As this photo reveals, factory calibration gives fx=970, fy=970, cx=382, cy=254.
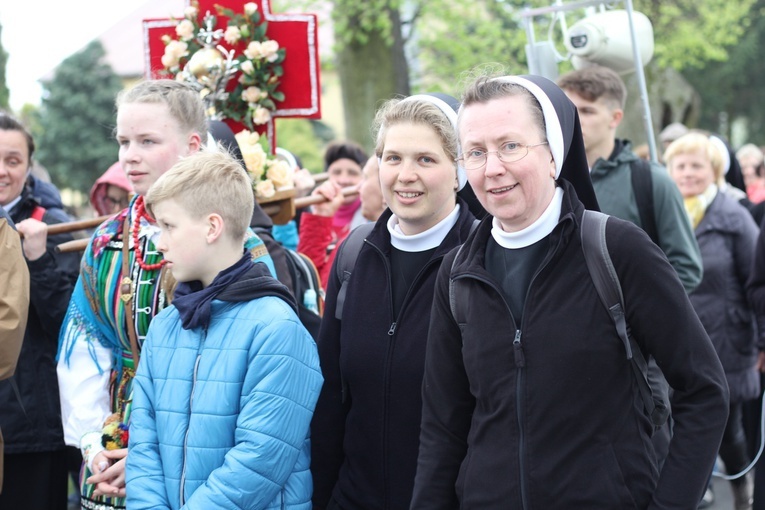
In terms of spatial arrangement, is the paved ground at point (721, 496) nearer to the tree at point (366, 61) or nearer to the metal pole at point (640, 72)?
the metal pole at point (640, 72)

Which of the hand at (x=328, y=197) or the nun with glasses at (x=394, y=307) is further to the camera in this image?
the hand at (x=328, y=197)

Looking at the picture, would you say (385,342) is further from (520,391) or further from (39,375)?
(39,375)

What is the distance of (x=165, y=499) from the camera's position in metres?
3.10

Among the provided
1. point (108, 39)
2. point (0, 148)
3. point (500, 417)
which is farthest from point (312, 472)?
point (108, 39)

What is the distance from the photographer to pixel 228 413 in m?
3.02

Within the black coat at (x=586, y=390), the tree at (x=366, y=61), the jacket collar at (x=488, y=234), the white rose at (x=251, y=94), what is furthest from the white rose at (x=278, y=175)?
the tree at (x=366, y=61)

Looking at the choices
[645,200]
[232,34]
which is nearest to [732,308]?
[645,200]

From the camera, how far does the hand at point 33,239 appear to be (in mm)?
4406

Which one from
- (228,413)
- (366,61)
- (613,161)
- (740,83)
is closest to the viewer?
(228,413)

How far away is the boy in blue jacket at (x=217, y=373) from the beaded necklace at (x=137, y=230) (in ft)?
1.04

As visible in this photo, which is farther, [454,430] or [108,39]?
[108,39]

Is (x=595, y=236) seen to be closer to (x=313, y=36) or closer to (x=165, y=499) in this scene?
(x=165, y=499)

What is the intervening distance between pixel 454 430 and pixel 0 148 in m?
2.95

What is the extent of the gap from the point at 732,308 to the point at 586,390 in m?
4.05
